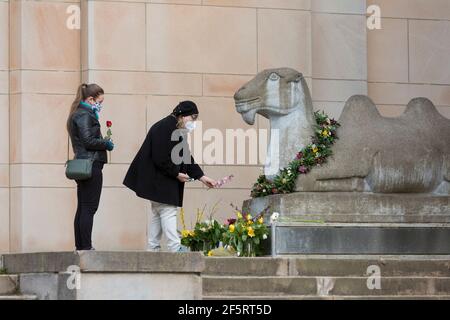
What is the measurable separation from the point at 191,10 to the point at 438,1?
13.4 ft

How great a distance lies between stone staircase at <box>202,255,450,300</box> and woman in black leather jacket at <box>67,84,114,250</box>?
1302 mm

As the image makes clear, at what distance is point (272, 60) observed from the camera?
18891 mm

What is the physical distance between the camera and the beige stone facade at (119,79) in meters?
18.3

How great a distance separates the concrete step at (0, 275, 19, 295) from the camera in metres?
12.9

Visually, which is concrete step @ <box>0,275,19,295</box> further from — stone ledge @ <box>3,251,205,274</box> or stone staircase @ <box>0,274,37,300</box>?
stone ledge @ <box>3,251,205,274</box>

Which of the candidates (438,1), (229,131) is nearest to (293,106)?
(229,131)

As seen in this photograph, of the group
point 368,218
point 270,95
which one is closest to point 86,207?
point 270,95

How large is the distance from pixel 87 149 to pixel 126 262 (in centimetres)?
234

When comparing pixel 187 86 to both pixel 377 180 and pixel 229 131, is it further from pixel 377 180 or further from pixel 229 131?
pixel 377 180

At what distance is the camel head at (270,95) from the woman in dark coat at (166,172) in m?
1.20

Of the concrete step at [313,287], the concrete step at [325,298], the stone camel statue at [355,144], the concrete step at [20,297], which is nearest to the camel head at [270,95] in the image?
the stone camel statue at [355,144]

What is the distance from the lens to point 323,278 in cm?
1373

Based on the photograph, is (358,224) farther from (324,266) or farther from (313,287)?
(313,287)

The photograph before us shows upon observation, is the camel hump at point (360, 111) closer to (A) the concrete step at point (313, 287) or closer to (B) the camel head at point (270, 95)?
(B) the camel head at point (270, 95)
